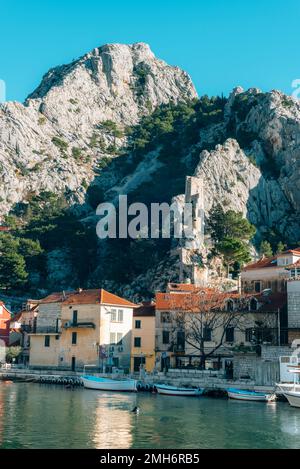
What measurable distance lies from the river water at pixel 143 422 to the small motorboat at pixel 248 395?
93 centimetres

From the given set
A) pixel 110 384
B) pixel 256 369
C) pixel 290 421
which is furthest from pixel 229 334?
pixel 290 421

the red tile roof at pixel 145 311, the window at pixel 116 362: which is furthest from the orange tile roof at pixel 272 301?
the window at pixel 116 362

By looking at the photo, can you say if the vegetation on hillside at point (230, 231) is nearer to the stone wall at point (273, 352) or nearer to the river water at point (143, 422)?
the stone wall at point (273, 352)

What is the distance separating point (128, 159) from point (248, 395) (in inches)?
4812

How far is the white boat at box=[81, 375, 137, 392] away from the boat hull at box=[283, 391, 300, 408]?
16.3 m

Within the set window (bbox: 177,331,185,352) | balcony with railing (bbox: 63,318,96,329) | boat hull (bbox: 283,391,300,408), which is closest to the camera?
boat hull (bbox: 283,391,300,408)

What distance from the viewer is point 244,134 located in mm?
135125

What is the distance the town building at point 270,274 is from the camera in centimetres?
7069

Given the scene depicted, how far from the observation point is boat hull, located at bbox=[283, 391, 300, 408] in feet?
Answer: 145

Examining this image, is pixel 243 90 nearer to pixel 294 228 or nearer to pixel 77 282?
pixel 294 228

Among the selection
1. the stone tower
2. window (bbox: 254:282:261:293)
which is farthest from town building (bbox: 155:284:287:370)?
the stone tower

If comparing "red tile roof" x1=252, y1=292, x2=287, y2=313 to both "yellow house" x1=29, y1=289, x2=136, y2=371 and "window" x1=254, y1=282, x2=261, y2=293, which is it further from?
"yellow house" x1=29, y1=289, x2=136, y2=371

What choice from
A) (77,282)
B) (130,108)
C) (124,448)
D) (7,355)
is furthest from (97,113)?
(124,448)
